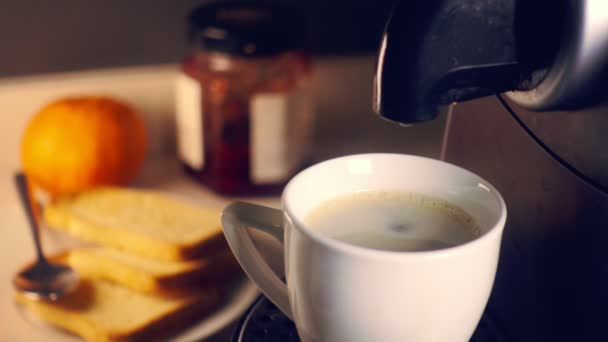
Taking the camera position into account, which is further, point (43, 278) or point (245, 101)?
point (245, 101)

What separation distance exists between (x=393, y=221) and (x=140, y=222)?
35 cm

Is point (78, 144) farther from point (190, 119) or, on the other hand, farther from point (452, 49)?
point (452, 49)

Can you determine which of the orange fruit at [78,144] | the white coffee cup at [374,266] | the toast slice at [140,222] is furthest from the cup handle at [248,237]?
the orange fruit at [78,144]

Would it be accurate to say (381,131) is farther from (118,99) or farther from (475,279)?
(475,279)

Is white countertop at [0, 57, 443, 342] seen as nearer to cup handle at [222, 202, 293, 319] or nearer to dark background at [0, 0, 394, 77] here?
dark background at [0, 0, 394, 77]

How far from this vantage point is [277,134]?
71 centimetres

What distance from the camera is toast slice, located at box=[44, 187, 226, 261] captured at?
636mm

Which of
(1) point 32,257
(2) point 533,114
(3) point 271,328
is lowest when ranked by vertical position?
(1) point 32,257

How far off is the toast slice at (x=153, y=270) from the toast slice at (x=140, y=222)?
12mm

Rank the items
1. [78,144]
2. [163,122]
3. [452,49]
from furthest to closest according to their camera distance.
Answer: [163,122] → [78,144] → [452,49]

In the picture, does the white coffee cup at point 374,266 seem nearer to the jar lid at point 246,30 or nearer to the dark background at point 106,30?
the jar lid at point 246,30

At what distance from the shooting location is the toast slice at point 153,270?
600 mm

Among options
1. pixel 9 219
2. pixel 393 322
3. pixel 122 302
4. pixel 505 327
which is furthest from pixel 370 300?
pixel 9 219

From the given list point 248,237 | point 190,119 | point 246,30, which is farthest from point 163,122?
point 248,237
